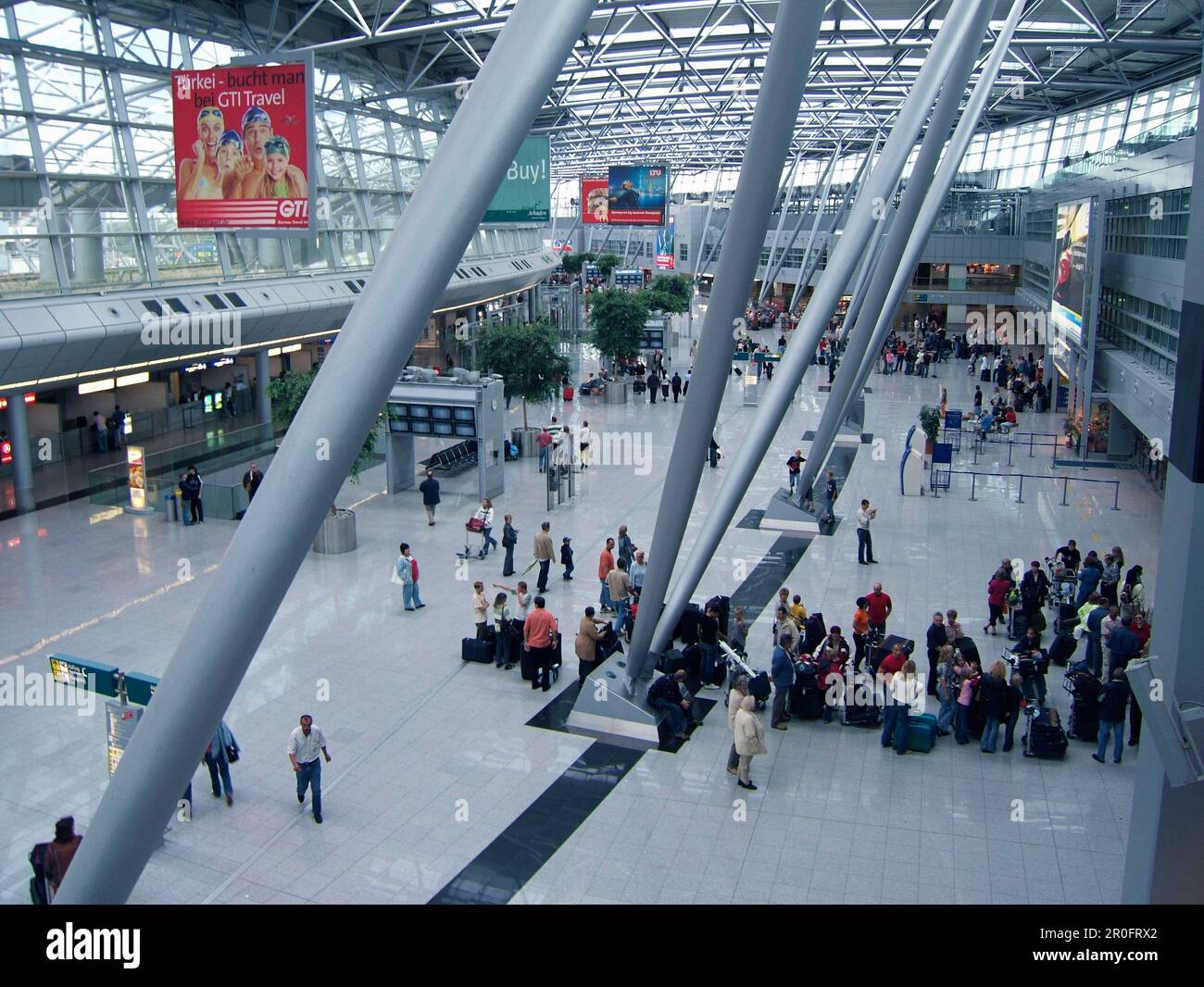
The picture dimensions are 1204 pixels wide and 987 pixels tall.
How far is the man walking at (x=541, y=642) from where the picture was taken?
45.2ft

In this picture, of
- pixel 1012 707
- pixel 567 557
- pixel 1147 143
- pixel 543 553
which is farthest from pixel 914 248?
pixel 1012 707

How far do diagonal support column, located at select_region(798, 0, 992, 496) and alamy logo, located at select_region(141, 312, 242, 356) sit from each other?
49.3 feet

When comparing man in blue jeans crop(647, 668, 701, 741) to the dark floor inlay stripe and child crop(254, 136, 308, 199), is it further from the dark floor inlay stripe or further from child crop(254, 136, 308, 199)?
child crop(254, 136, 308, 199)

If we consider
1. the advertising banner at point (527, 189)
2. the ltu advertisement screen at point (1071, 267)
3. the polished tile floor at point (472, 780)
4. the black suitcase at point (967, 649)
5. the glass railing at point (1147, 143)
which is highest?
the glass railing at point (1147, 143)

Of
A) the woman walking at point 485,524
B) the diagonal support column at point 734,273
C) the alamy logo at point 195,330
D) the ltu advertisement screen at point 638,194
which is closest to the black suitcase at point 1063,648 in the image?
the diagonal support column at point 734,273

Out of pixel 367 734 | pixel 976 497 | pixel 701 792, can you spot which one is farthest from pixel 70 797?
pixel 976 497

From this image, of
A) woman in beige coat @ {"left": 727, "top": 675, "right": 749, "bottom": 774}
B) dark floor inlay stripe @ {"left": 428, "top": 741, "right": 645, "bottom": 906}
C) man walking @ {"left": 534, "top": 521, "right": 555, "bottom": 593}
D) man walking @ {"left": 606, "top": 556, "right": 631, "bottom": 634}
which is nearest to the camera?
dark floor inlay stripe @ {"left": 428, "top": 741, "right": 645, "bottom": 906}

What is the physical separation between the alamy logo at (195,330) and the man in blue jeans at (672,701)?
17.2m

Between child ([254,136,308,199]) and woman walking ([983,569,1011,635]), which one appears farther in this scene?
woman walking ([983,569,1011,635])

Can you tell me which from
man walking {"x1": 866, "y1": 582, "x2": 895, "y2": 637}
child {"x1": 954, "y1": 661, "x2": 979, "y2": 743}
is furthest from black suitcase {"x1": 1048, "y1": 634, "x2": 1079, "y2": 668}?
child {"x1": 954, "y1": 661, "x2": 979, "y2": 743}

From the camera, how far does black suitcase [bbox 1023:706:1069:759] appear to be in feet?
39.3

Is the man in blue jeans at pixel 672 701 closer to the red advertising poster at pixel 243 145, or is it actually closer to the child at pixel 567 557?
the child at pixel 567 557
